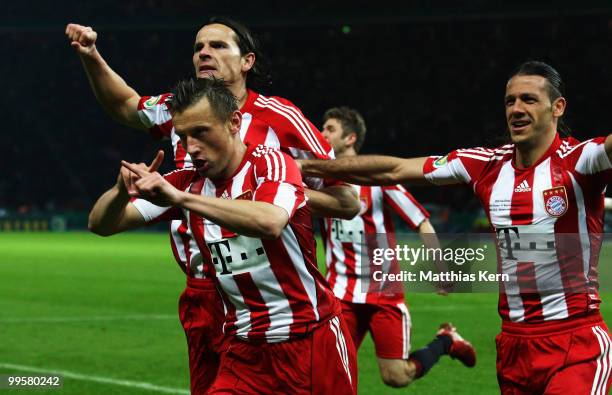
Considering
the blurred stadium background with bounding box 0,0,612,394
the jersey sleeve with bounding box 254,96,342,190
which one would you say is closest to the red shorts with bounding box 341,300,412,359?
the jersey sleeve with bounding box 254,96,342,190

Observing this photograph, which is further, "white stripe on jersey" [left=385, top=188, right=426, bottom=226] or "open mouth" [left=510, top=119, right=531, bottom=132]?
"white stripe on jersey" [left=385, top=188, right=426, bottom=226]

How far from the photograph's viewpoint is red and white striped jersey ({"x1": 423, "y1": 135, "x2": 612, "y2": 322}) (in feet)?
14.8

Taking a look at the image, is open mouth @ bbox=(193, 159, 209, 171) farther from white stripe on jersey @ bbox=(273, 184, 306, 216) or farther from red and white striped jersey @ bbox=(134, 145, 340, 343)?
white stripe on jersey @ bbox=(273, 184, 306, 216)

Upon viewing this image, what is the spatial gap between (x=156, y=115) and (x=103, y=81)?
324 millimetres

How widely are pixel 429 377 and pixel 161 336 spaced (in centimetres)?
354

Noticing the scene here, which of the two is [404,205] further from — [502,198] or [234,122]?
[234,122]

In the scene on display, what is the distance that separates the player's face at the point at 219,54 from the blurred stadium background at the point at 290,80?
13.8 m

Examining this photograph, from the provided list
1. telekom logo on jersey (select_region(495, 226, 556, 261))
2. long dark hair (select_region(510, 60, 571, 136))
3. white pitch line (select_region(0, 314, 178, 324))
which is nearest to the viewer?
telekom logo on jersey (select_region(495, 226, 556, 261))

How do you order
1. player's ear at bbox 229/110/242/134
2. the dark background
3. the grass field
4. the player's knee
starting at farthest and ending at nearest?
the dark background, the grass field, the player's knee, player's ear at bbox 229/110/242/134


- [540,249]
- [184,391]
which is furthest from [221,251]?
[184,391]

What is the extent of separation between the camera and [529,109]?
15.4 feet

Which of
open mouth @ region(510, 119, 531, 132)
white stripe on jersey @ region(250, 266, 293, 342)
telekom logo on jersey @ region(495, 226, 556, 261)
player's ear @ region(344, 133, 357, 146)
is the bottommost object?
white stripe on jersey @ region(250, 266, 293, 342)

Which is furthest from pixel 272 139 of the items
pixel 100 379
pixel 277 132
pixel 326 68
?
pixel 326 68

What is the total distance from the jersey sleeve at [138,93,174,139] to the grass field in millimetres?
3112
